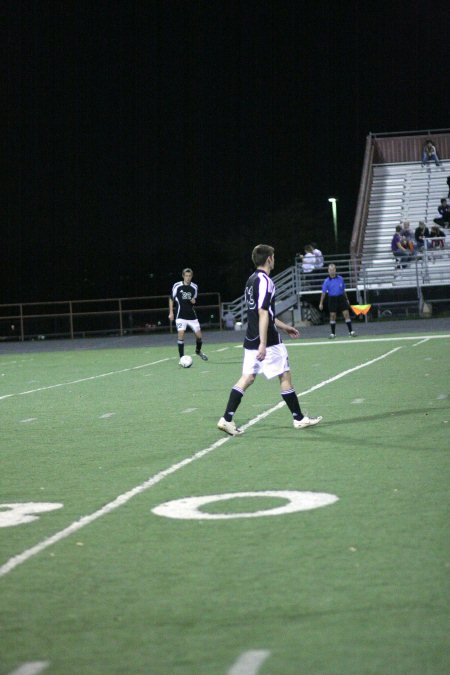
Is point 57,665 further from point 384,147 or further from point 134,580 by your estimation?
point 384,147

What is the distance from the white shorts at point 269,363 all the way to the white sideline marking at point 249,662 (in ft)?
22.3

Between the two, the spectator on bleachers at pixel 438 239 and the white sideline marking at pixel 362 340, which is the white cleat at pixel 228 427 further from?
the spectator on bleachers at pixel 438 239

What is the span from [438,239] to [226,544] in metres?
36.2

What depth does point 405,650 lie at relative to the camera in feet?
14.3

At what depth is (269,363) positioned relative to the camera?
11.2 m

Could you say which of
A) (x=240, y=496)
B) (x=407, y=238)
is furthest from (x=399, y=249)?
(x=240, y=496)

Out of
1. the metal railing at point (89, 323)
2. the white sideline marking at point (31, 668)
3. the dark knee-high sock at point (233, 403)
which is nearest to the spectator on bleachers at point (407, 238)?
the metal railing at point (89, 323)

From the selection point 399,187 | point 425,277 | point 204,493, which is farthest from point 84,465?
point 399,187

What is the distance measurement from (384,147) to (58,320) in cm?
1729

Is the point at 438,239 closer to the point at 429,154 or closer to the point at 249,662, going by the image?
the point at 429,154

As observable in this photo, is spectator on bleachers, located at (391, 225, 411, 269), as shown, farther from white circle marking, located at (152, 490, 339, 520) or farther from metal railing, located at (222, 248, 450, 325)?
white circle marking, located at (152, 490, 339, 520)

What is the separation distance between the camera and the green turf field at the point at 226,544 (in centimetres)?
450

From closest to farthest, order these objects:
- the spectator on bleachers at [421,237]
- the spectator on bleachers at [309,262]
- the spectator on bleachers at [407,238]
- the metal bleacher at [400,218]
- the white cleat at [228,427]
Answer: the white cleat at [228,427] → the metal bleacher at [400,218] → the spectator on bleachers at [407,238] → the spectator on bleachers at [421,237] → the spectator on bleachers at [309,262]

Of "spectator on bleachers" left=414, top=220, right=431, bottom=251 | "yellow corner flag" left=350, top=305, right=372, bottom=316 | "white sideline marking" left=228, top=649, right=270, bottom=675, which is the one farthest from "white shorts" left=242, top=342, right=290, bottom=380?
"spectator on bleachers" left=414, top=220, right=431, bottom=251
